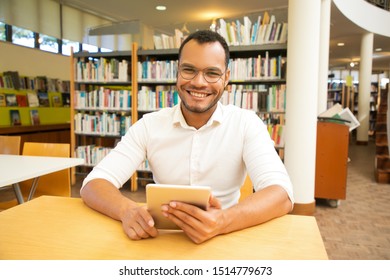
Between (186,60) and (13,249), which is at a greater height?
(186,60)

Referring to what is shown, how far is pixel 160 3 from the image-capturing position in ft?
22.5

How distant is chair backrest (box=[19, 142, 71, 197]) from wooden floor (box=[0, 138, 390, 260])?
1.46 m

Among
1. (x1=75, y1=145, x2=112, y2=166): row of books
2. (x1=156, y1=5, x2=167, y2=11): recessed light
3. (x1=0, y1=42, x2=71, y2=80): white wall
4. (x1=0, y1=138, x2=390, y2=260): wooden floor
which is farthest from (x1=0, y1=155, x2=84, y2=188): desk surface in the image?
(x1=156, y1=5, x2=167, y2=11): recessed light

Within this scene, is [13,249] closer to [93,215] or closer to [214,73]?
[93,215]

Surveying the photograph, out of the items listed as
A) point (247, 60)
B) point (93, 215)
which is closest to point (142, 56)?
point (247, 60)

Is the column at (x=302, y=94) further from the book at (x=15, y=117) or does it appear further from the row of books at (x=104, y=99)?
the book at (x=15, y=117)

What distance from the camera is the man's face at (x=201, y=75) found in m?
1.21

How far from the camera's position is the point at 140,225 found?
2.90ft

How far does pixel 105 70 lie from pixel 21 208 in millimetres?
3418

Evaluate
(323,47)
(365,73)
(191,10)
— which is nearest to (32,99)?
(191,10)

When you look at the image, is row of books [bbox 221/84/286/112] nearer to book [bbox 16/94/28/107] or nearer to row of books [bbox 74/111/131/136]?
row of books [bbox 74/111/131/136]

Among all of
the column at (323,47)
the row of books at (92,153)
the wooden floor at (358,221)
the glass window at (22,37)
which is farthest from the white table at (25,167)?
the column at (323,47)
